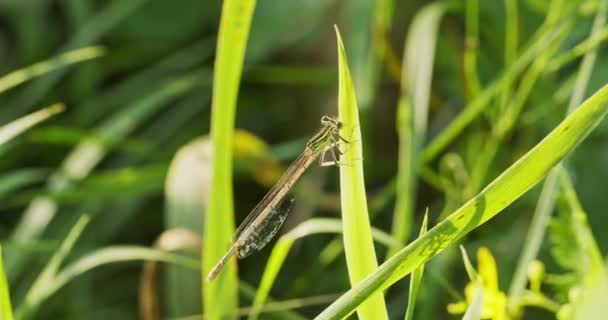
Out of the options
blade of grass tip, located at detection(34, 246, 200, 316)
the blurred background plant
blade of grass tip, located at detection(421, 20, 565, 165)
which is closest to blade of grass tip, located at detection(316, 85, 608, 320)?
the blurred background plant

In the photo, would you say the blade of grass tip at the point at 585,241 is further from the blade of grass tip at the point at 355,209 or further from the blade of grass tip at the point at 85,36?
the blade of grass tip at the point at 85,36

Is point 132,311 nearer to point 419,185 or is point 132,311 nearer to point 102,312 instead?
point 102,312

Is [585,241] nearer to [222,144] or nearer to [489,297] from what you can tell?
[489,297]

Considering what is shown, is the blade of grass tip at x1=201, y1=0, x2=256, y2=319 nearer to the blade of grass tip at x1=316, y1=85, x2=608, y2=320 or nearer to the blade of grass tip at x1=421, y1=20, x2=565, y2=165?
the blade of grass tip at x1=316, y1=85, x2=608, y2=320

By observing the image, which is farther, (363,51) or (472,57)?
(363,51)

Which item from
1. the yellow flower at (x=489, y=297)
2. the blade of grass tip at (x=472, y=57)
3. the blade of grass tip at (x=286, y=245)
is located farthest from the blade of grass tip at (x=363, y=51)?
the yellow flower at (x=489, y=297)

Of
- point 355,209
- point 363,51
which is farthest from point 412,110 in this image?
point 355,209
